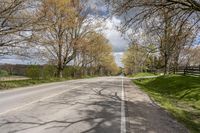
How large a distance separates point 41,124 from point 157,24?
8138 mm

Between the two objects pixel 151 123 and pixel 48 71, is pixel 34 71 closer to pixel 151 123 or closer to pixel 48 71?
pixel 48 71

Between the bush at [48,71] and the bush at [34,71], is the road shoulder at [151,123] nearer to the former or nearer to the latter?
the bush at [34,71]

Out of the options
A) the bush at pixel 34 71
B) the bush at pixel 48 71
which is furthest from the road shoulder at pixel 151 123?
the bush at pixel 48 71

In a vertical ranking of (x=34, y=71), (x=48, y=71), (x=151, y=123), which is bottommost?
(x=151, y=123)

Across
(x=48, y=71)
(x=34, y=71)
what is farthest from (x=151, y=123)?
(x=48, y=71)

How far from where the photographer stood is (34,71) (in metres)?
41.2

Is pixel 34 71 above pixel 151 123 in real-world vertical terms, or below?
above

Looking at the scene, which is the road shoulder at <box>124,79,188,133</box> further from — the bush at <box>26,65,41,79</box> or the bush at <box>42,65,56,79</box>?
the bush at <box>42,65,56,79</box>

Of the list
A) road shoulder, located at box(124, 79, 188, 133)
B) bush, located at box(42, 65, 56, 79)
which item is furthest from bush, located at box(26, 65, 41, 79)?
road shoulder, located at box(124, 79, 188, 133)

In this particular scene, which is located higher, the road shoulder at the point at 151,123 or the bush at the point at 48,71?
the bush at the point at 48,71

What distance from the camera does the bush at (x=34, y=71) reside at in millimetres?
41219

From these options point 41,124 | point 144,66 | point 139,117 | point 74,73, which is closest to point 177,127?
point 139,117

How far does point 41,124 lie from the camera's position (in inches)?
334

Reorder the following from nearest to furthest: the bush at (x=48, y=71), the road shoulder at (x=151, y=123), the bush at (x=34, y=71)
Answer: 1. the road shoulder at (x=151, y=123)
2. the bush at (x=34, y=71)
3. the bush at (x=48, y=71)
